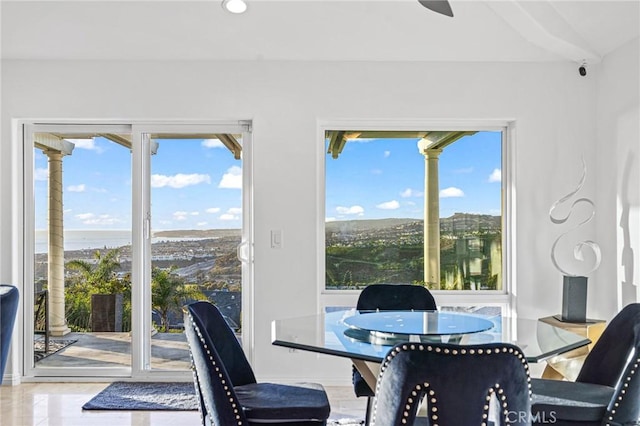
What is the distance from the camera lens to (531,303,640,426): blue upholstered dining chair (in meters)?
1.83

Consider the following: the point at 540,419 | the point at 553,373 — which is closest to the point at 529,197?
the point at 553,373

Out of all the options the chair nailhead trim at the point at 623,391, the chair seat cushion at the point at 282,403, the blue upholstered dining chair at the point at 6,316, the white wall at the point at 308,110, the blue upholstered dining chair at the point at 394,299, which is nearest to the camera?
the chair nailhead trim at the point at 623,391

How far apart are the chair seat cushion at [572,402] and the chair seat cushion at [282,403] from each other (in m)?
0.79

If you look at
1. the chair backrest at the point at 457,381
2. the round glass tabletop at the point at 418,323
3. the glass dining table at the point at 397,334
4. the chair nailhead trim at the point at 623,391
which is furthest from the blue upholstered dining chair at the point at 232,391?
the chair nailhead trim at the point at 623,391

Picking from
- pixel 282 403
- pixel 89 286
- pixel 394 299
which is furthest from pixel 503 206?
pixel 89 286

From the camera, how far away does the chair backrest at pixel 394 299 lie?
2.88 m

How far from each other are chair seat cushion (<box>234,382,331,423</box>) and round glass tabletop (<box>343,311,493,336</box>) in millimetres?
324

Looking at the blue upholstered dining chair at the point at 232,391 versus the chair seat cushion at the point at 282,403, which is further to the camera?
the chair seat cushion at the point at 282,403

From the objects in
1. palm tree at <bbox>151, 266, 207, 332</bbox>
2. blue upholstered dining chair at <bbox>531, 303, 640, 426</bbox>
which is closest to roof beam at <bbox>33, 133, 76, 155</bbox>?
palm tree at <bbox>151, 266, 207, 332</bbox>

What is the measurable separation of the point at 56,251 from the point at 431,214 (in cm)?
277

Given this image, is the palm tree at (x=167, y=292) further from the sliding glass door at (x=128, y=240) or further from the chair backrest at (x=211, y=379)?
the chair backrest at (x=211, y=379)

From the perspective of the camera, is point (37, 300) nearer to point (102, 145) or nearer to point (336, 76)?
point (102, 145)

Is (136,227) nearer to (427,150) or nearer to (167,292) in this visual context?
(167,292)

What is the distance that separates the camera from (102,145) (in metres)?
3.99
